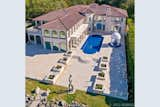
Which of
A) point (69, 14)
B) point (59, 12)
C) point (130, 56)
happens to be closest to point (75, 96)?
point (130, 56)

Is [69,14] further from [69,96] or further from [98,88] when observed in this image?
[69,96]

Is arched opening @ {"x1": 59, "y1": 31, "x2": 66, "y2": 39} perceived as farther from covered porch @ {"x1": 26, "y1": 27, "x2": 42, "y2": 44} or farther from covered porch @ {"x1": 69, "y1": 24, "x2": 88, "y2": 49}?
covered porch @ {"x1": 26, "y1": 27, "x2": 42, "y2": 44}

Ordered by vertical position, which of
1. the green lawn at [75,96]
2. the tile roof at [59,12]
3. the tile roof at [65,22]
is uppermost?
the tile roof at [59,12]

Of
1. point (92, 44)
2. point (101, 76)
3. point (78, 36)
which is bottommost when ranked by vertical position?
point (101, 76)

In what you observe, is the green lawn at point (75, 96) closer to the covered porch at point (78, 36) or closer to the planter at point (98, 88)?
the planter at point (98, 88)

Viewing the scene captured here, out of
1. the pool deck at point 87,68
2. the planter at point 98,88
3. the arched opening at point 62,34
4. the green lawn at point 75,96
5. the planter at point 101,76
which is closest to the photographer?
the green lawn at point 75,96

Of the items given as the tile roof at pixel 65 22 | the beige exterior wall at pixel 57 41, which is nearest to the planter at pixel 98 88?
the beige exterior wall at pixel 57 41

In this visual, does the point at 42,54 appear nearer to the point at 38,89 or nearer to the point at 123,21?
the point at 38,89
